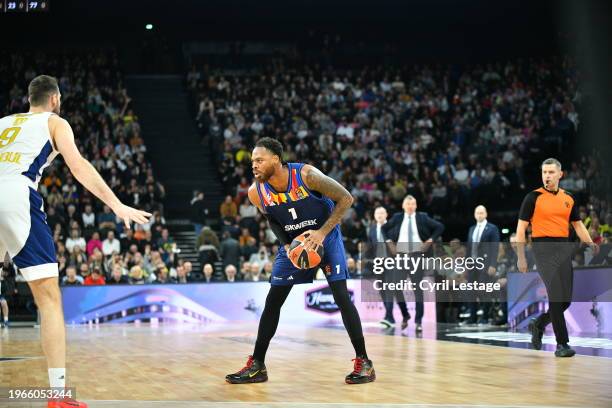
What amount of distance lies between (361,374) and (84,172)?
111 inches

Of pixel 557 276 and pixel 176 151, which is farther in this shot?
pixel 176 151

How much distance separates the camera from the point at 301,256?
258 inches

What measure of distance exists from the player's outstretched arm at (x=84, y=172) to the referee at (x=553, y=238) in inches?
202

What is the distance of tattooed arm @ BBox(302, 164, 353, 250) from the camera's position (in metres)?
6.56

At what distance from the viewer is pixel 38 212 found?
5.10 m

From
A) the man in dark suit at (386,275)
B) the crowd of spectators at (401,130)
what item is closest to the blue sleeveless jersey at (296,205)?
the man in dark suit at (386,275)

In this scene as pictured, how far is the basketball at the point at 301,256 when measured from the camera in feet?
21.4

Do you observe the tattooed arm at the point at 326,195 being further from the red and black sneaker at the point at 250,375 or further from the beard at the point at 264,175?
the red and black sneaker at the point at 250,375

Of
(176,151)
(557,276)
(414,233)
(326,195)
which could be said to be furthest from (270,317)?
(176,151)

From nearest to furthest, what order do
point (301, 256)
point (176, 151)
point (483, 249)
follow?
point (301, 256)
point (483, 249)
point (176, 151)

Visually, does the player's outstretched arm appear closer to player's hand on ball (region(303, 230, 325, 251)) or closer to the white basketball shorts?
the white basketball shorts

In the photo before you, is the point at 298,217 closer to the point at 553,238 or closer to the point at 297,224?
the point at 297,224

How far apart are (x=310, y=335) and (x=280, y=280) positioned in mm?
5576

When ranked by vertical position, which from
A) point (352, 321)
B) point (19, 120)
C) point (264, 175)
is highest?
point (19, 120)
